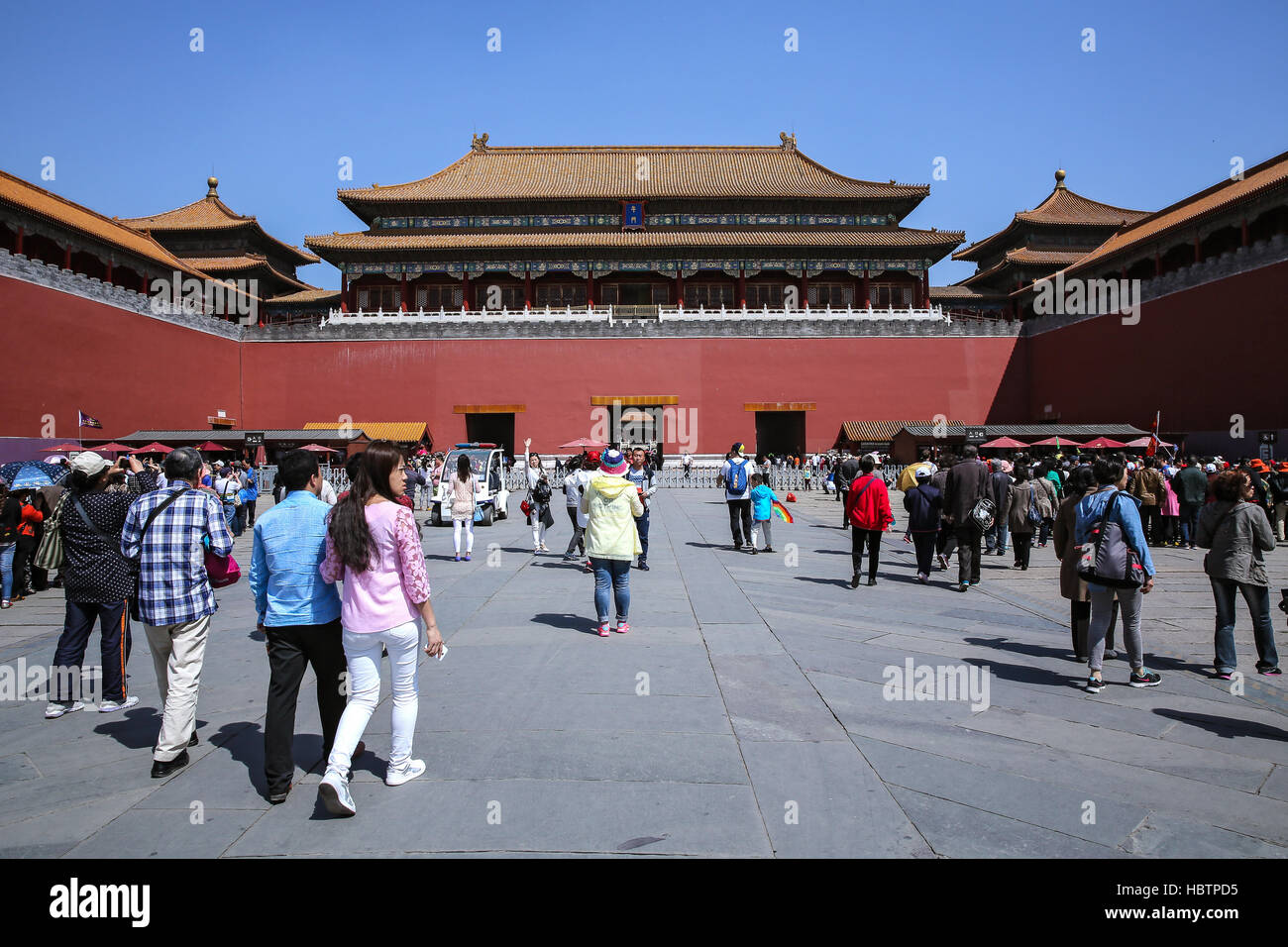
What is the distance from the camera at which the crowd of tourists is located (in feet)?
9.74

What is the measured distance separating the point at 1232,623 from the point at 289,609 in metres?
5.38

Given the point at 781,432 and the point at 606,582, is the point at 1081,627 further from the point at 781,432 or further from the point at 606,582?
the point at 781,432

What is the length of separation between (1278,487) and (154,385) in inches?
1047

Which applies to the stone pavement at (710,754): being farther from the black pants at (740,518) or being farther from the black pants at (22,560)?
the black pants at (740,518)

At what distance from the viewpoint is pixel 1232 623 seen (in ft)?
15.8

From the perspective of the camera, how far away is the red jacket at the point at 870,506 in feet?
24.3

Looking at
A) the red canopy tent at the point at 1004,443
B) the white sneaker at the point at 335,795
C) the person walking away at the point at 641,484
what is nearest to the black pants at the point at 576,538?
the person walking away at the point at 641,484

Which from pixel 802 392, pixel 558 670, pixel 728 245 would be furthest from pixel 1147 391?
pixel 558 670

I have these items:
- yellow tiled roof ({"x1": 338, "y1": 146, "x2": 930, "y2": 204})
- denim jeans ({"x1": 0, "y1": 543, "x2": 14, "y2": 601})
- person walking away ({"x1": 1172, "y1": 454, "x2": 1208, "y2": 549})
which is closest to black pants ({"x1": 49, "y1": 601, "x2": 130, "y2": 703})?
denim jeans ({"x1": 0, "y1": 543, "x2": 14, "y2": 601})

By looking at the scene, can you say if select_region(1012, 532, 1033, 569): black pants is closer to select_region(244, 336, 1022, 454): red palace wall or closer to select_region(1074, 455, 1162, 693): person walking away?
select_region(1074, 455, 1162, 693): person walking away

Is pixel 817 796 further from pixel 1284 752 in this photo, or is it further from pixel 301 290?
pixel 301 290

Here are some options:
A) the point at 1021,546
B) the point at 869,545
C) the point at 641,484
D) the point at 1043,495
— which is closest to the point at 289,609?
the point at 869,545

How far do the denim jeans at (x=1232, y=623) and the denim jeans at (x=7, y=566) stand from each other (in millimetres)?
9894

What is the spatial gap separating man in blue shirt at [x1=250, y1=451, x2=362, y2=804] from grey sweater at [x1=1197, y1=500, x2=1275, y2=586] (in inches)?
203
